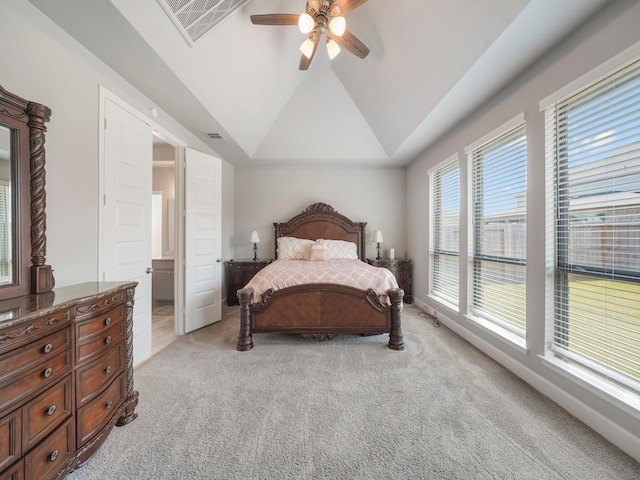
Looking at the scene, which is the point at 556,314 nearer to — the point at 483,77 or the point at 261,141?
the point at 483,77

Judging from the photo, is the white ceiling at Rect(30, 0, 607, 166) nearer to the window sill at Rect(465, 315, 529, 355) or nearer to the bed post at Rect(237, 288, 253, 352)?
the bed post at Rect(237, 288, 253, 352)

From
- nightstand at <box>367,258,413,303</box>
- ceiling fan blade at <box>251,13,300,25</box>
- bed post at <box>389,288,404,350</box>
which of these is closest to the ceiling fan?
ceiling fan blade at <box>251,13,300,25</box>

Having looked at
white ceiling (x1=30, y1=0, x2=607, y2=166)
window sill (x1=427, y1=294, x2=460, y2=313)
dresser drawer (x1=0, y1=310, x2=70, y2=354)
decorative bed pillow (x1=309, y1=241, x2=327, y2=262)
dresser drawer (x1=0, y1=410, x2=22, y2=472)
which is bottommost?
window sill (x1=427, y1=294, x2=460, y2=313)

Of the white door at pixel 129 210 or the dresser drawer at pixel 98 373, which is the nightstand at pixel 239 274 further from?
the dresser drawer at pixel 98 373

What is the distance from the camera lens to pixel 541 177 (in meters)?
1.98

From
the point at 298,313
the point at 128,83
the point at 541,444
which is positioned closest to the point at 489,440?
the point at 541,444

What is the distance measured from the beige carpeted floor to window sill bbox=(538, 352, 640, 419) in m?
0.25

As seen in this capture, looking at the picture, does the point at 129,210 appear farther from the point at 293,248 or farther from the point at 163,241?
the point at 163,241

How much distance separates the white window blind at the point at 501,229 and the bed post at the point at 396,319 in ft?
3.14

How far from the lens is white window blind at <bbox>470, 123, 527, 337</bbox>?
2.27 m

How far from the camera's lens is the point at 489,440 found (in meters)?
1.52

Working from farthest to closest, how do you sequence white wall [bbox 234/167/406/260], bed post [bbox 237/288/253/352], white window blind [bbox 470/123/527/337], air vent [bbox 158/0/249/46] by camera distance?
white wall [bbox 234/167/406/260]
bed post [bbox 237/288/253/352]
white window blind [bbox 470/123/527/337]
air vent [bbox 158/0/249/46]

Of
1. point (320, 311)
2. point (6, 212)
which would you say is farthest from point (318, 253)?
point (6, 212)

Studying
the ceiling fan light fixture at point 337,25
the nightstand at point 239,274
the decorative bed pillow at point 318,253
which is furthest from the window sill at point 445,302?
the ceiling fan light fixture at point 337,25
